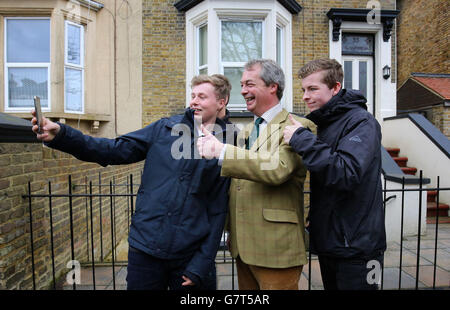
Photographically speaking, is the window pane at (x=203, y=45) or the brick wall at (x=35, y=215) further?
→ the window pane at (x=203, y=45)

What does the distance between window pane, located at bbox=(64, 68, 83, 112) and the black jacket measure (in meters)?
5.90

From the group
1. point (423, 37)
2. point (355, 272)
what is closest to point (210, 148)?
point (355, 272)

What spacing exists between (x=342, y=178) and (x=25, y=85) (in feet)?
22.2

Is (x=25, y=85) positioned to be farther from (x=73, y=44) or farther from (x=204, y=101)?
(x=204, y=101)

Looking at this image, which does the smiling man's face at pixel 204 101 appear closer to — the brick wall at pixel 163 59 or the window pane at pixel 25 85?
the brick wall at pixel 163 59

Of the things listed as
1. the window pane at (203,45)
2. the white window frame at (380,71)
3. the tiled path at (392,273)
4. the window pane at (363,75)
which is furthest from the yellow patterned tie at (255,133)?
the window pane at (363,75)

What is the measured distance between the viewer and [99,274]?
11.9ft

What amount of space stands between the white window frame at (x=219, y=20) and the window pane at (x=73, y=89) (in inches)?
91.5

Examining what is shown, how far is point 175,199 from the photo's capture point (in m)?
1.68

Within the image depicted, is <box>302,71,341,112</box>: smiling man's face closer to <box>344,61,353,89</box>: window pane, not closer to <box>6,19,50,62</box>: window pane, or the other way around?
<box>6,19,50,62</box>: window pane

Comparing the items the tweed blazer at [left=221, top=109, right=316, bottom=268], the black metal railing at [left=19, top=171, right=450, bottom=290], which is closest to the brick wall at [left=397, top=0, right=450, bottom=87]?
the black metal railing at [left=19, top=171, right=450, bottom=290]

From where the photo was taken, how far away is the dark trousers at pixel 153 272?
1.69 metres

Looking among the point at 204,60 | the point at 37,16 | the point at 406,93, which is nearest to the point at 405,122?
the point at 406,93
